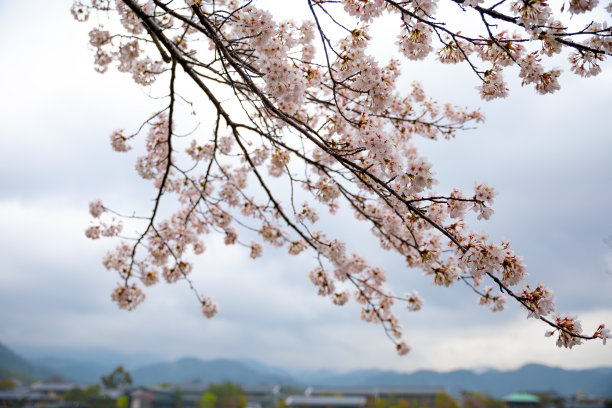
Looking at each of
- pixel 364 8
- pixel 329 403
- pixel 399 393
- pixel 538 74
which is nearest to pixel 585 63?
pixel 538 74

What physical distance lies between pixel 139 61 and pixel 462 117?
168 inches

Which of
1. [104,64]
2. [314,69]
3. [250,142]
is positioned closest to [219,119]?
[250,142]

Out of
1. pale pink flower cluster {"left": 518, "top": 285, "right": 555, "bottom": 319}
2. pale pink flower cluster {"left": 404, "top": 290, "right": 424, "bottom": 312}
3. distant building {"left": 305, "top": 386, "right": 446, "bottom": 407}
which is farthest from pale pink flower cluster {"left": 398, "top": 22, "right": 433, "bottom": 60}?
distant building {"left": 305, "top": 386, "right": 446, "bottom": 407}

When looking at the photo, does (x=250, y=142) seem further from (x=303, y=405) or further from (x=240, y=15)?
(x=303, y=405)

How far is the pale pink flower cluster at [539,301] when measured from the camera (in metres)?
2.43

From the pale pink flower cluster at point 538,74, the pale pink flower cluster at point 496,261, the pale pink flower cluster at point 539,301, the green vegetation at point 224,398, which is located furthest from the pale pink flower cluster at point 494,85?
the green vegetation at point 224,398

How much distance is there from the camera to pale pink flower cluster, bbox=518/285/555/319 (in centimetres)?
243

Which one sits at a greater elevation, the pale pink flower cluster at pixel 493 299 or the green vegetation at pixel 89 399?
the pale pink flower cluster at pixel 493 299

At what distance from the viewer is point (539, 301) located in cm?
244

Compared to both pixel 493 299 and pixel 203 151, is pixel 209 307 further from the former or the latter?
pixel 493 299

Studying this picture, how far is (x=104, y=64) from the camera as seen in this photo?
17.4 ft

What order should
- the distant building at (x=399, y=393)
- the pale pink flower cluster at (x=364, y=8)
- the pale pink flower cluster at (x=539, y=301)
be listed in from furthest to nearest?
the distant building at (x=399, y=393), the pale pink flower cluster at (x=364, y=8), the pale pink flower cluster at (x=539, y=301)

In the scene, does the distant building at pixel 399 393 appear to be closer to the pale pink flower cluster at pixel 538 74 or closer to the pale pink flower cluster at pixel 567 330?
the pale pink flower cluster at pixel 567 330

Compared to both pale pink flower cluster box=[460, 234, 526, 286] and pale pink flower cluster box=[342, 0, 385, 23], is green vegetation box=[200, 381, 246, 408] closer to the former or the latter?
pale pink flower cluster box=[460, 234, 526, 286]
